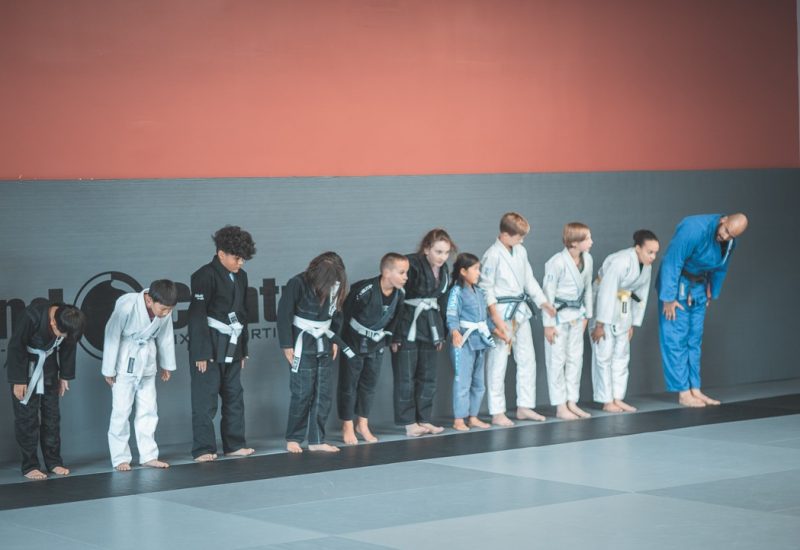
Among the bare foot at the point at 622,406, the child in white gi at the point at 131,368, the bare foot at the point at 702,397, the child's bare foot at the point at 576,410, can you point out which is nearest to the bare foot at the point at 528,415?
the child's bare foot at the point at 576,410

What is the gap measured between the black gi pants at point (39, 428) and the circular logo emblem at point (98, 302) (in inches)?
20.7

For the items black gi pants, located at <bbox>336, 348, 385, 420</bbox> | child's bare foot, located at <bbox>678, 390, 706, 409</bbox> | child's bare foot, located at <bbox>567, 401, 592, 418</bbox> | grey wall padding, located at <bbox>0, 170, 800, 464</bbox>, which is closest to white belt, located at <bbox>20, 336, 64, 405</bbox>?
grey wall padding, located at <bbox>0, 170, 800, 464</bbox>

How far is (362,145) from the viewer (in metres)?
7.31

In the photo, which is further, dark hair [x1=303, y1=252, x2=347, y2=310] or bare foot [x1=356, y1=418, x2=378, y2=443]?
bare foot [x1=356, y1=418, x2=378, y2=443]

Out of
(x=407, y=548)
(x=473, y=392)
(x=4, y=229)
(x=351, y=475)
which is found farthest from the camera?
(x=473, y=392)

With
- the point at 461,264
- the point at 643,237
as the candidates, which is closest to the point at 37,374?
the point at 461,264

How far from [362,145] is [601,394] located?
2.13 m

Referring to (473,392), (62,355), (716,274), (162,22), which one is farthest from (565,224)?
(62,355)

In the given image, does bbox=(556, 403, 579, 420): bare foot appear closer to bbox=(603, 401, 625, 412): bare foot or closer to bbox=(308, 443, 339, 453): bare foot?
bbox=(603, 401, 625, 412): bare foot

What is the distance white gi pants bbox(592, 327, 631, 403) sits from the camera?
7629 mm

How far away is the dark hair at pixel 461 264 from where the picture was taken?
693 centimetres

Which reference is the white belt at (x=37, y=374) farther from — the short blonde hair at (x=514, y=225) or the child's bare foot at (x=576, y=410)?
the child's bare foot at (x=576, y=410)

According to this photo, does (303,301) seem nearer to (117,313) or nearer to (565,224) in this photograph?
(117,313)

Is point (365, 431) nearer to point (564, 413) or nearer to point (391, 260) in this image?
point (391, 260)
